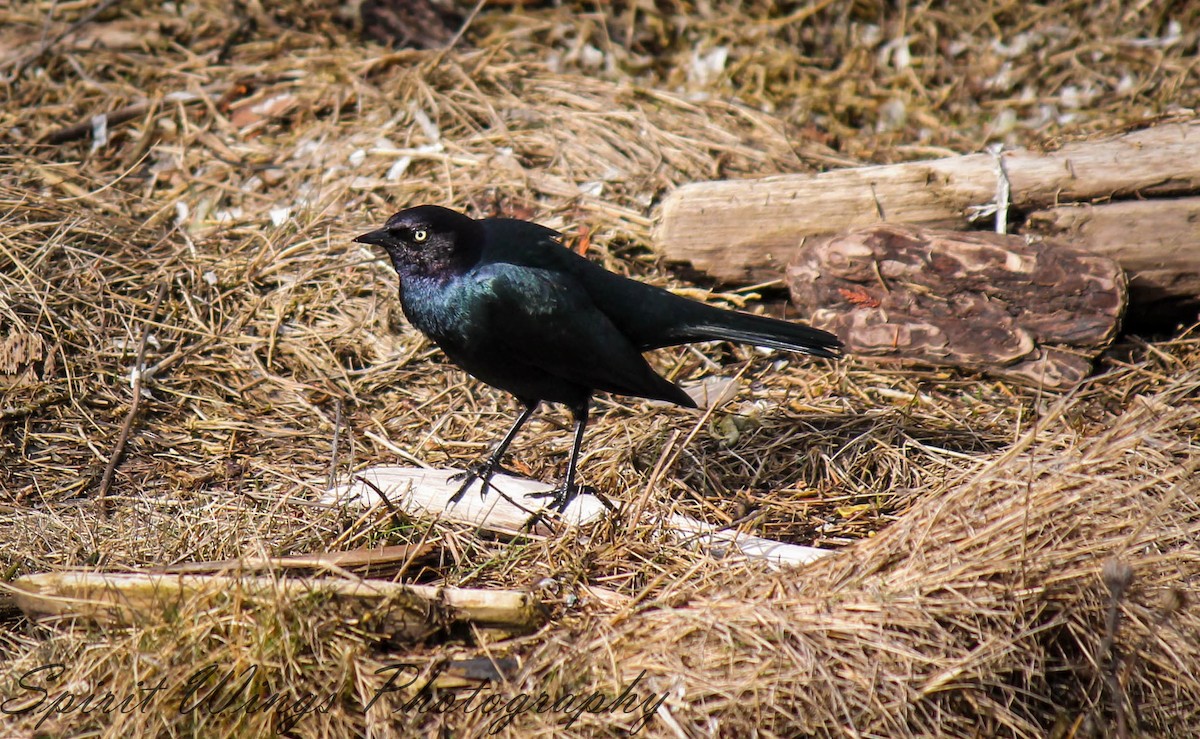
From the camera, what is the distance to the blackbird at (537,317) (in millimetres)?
3633

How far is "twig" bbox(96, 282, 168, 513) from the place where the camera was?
380cm

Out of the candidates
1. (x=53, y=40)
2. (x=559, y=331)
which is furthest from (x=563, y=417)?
(x=53, y=40)

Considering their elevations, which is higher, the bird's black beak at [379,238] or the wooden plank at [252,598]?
the bird's black beak at [379,238]

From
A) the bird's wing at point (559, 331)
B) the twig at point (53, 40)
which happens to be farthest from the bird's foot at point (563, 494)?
the twig at point (53, 40)

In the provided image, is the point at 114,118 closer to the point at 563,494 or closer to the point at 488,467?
the point at 488,467

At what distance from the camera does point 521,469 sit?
4223 millimetres

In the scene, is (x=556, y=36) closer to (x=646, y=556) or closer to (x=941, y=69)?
(x=941, y=69)

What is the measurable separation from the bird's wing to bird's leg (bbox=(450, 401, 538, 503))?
385mm

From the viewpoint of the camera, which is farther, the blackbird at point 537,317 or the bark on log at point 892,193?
the bark on log at point 892,193

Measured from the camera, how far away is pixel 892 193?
14.7 feet

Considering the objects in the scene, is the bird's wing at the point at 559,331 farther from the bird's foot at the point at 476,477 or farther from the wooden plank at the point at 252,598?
the wooden plank at the point at 252,598

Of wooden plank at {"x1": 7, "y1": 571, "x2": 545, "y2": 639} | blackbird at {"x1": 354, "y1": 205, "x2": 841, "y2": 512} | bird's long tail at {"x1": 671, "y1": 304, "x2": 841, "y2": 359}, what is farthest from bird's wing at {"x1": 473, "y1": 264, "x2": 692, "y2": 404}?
wooden plank at {"x1": 7, "y1": 571, "x2": 545, "y2": 639}

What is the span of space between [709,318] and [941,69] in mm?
3817

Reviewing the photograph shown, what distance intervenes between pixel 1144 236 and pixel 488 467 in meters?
2.83
